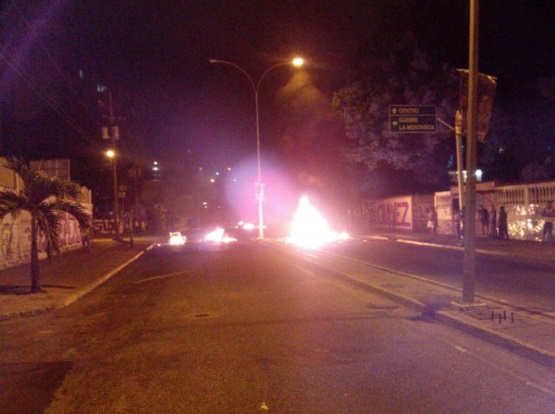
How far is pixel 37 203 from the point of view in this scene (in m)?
14.4

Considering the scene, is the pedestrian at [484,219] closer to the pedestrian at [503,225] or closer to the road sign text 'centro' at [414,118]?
the pedestrian at [503,225]

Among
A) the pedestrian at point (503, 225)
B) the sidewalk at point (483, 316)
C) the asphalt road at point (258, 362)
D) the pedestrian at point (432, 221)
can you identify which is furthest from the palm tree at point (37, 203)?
the pedestrian at point (432, 221)

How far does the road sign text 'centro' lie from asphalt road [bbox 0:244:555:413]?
8.38m

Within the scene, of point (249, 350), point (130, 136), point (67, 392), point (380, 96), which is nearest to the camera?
point (67, 392)

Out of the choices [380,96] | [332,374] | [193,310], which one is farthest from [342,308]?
[380,96]

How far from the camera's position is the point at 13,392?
6.70m

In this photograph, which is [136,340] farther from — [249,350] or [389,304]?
[389,304]

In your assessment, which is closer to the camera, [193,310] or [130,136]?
[193,310]

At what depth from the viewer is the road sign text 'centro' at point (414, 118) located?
19484mm

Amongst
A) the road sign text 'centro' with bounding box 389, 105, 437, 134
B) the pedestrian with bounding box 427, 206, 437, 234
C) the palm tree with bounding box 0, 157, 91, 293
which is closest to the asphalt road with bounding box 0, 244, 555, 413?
the palm tree with bounding box 0, 157, 91, 293

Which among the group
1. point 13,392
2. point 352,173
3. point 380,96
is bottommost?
point 13,392

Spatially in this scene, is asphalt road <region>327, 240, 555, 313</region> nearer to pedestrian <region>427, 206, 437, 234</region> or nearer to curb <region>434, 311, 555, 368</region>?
curb <region>434, 311, 555, 368</region>

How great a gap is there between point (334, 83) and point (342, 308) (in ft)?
105

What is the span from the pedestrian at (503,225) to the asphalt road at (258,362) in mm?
18735
